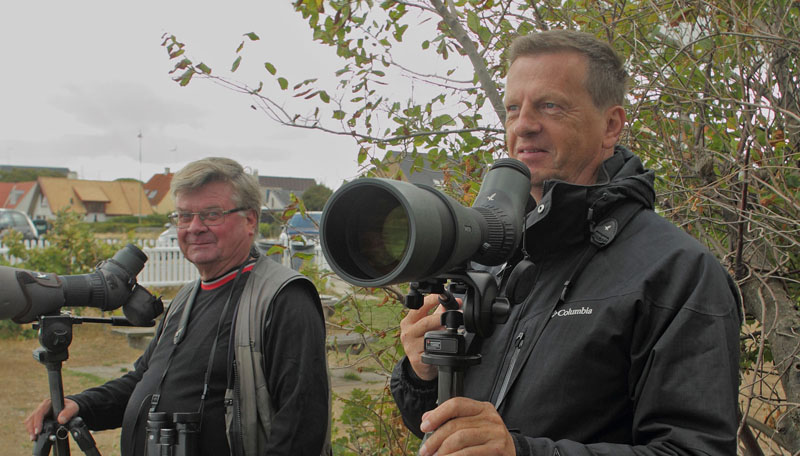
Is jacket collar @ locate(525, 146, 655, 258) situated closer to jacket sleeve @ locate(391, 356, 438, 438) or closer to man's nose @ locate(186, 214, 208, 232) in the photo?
jacket sleeve @ locate(391, 356, 438, 438)

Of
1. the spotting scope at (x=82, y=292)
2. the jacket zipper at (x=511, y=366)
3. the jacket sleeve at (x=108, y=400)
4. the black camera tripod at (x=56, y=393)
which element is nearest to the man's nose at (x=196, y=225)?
the spotting scope at (x=82, y=292)

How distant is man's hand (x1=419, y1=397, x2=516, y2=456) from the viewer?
1111 millimetres

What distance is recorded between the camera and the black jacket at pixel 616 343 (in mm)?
1213

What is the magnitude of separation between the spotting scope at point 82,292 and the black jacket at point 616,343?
1.82 m

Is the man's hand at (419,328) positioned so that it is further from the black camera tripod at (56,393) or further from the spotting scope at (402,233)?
the black camera tripod at (56,393)

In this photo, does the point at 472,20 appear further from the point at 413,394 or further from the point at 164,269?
the point at 164,269

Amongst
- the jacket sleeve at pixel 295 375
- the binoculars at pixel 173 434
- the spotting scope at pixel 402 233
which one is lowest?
the binoculars at pixel 173 434

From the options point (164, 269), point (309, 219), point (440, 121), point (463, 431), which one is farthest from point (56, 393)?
point (164, 269)

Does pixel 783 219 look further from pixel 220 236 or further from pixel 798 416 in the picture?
pixel 220 236

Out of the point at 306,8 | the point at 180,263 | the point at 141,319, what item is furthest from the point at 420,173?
the point at 180,263

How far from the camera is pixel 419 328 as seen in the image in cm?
146

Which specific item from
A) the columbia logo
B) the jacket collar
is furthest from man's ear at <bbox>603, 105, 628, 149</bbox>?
the columbia logo

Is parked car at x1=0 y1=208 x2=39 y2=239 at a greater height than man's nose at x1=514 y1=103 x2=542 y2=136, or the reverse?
man's nose at x1=514 y1=103 x2=542 y2=136

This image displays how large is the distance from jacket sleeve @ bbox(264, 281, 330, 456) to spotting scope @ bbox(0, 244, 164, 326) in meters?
0.75
